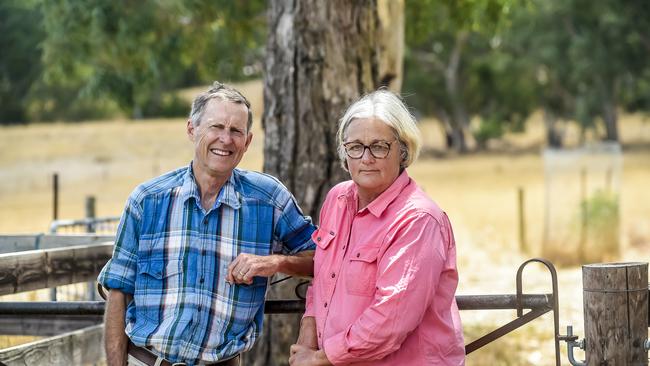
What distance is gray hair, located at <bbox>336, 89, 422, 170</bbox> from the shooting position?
357 centimetres

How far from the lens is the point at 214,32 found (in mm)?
18234

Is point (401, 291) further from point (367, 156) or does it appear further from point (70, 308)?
point (70, 308)

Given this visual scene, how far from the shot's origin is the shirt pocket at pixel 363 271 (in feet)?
11.4

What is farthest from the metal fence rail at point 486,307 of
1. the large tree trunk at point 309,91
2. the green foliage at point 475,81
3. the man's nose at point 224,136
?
the green foliage at point 475,81

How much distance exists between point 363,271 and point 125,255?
0.85m

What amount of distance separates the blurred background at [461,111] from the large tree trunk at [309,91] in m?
0.37

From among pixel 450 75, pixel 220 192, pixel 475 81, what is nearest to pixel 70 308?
pixel 220 192

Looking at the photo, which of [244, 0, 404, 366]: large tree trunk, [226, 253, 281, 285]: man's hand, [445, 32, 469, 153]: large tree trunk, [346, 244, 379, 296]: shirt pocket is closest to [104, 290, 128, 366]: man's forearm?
[226, 253, 281, 285]: man's hand

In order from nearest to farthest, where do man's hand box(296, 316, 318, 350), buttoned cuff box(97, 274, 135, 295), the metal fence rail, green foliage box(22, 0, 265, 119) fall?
1. man's hand box(296, 316, 318, 350)
2. buttoned cuff box(97, 274, 135, 295)
3. the metal fence rail
4. green foliage box(22, 0, 265, 119)

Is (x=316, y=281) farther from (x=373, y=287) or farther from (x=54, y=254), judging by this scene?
(x=54, y=254)

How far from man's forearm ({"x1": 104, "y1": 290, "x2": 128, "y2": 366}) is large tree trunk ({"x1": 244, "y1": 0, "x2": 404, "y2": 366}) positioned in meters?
2.41

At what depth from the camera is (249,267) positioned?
12.2 ft

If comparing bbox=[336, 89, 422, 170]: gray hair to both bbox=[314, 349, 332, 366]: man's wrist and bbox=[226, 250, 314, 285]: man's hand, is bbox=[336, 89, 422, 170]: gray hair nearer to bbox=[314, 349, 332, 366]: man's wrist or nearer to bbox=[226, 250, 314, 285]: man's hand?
bbox=[226, 250, 314, 285]: man's hand

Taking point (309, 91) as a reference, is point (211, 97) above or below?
below
